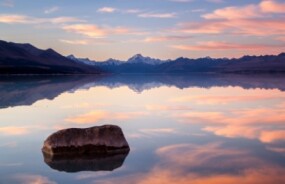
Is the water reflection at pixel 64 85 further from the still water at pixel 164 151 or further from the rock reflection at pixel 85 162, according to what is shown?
the rock reflection at pixel 85 162

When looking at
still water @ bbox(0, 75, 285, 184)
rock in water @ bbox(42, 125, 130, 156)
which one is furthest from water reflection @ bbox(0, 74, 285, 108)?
rock in water @ bbox(42, 125, 130, 156)

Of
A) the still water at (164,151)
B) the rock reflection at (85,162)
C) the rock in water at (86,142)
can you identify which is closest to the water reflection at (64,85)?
the still water at (164,151)

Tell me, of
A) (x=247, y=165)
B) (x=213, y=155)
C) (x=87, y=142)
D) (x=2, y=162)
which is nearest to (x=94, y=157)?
(x=87, y=142)

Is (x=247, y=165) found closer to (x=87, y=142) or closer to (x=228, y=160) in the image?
(x=228, y=160)

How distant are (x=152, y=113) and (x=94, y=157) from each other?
12057 millimetres

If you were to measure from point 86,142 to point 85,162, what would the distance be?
50.0 inches

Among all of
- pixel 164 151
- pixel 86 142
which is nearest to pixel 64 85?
pixel 86 142

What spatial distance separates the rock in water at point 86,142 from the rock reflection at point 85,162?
14.3 inches

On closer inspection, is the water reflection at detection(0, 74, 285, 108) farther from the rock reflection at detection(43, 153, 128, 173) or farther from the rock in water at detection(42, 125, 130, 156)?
the rock reflection at detection(43, 153, 128, 173)

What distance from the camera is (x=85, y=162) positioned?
11.9 meters

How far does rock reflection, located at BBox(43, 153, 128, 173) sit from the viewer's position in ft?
36.7

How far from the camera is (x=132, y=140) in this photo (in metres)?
15.3

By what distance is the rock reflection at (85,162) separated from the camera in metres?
11.2

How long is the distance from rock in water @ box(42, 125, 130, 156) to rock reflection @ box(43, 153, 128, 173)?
1.19 ft
